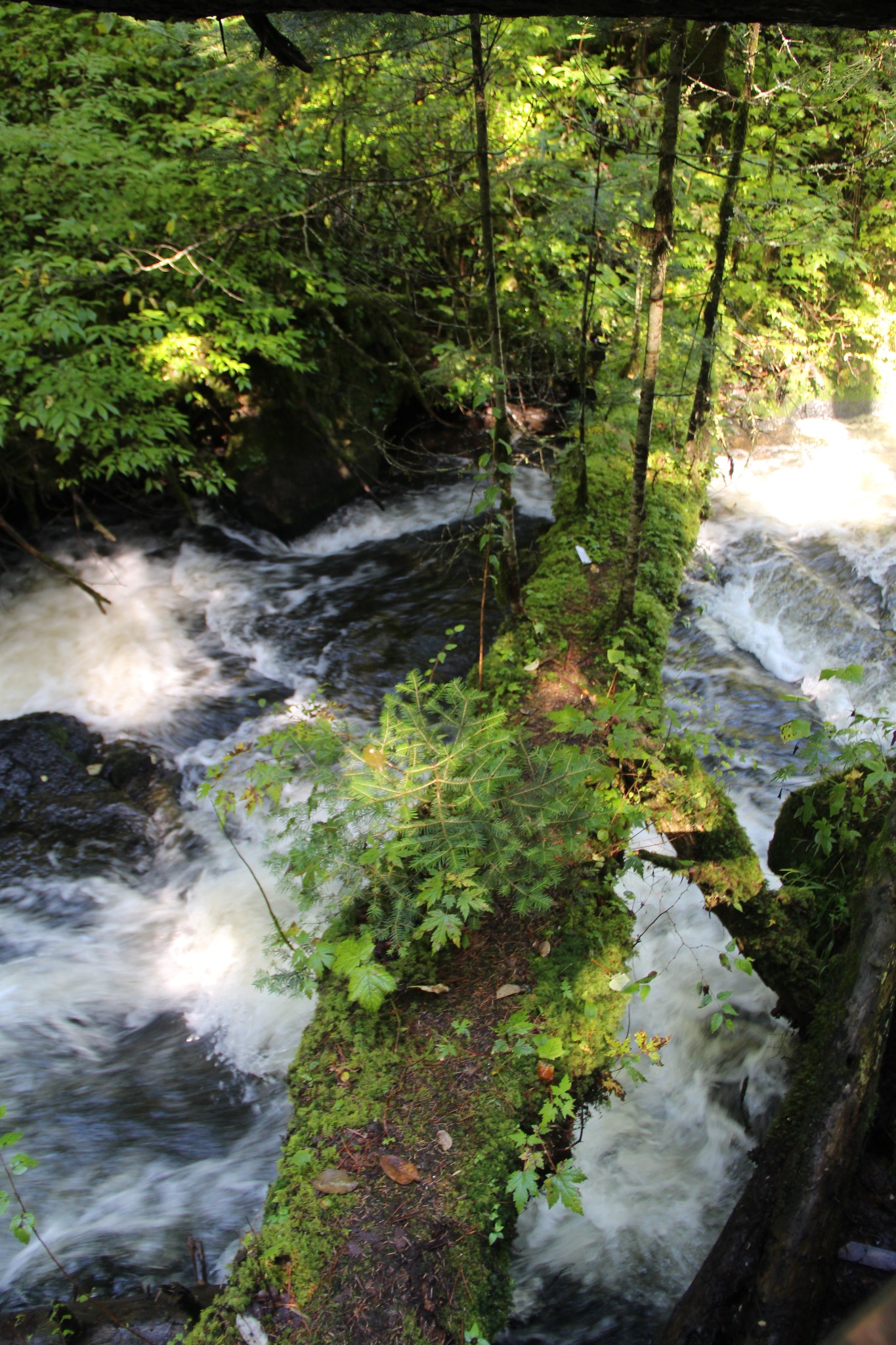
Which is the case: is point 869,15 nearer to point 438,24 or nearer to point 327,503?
point 438,24

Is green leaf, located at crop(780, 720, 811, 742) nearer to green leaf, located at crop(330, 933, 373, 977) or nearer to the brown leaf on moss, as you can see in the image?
the brown leaf on moss

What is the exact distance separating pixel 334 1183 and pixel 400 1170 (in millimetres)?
261

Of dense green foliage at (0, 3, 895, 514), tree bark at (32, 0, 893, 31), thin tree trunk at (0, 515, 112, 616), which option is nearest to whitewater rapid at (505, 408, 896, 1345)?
dense green foliage at (0, 3, 895, 514)

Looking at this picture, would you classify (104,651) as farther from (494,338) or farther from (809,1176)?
(809,1176)

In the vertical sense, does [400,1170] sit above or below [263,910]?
above

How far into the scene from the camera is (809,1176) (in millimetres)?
2781

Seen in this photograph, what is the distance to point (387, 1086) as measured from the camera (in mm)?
3273

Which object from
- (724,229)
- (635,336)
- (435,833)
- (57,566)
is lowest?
(57,566)

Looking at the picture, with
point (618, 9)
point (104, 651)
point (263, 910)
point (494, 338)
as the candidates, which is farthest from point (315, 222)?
point (618, 9)

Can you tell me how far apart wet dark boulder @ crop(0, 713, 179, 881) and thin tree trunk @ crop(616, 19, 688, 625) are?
4.34 meters

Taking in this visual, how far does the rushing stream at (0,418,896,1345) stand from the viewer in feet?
12.4

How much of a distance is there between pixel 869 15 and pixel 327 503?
8.08 metres

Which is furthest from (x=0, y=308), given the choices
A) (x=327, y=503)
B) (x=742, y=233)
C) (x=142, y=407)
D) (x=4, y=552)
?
(x=742, y=233)

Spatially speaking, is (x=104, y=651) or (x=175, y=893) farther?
(x=104, y=651)
